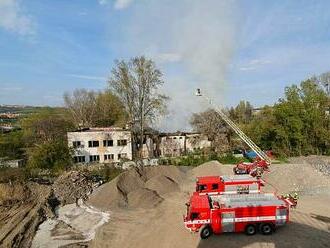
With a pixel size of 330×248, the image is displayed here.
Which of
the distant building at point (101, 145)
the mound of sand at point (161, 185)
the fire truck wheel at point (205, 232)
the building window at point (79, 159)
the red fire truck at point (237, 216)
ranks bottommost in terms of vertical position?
the fire truck wheel at point (205, 232)

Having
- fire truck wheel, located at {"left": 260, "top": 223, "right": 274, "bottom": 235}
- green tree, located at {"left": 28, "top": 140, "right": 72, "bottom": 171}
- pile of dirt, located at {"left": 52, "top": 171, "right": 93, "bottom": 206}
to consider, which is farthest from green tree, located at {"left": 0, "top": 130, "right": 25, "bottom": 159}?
fire truck wheel, located at {"left": 260, "top": 223, "right": 274, "bottom": 235}

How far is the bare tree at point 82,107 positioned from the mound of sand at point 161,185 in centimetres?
3580

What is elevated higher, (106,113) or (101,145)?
(106,113)

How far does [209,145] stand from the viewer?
60594mm

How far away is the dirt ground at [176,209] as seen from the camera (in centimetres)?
2050

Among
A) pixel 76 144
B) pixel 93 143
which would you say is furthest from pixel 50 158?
pixel 93 143

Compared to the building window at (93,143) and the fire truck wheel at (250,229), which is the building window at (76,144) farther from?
the fire truck wheel at (250,229)

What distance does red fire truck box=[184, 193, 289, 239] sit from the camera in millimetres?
20391

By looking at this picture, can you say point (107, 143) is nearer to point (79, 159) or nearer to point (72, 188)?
point (79, 159)

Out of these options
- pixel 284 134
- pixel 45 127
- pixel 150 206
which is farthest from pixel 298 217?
pixel 45 127

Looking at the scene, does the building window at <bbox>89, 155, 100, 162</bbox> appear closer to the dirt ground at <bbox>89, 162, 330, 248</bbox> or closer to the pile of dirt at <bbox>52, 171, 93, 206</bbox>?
the dirt ground at <bbox>89, 162, 330, 248</bbox>

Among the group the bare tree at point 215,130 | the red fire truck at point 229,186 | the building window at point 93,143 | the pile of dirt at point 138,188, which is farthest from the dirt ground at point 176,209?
the bare tree at point 215,130

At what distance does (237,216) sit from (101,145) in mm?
33386

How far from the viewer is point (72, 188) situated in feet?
111
